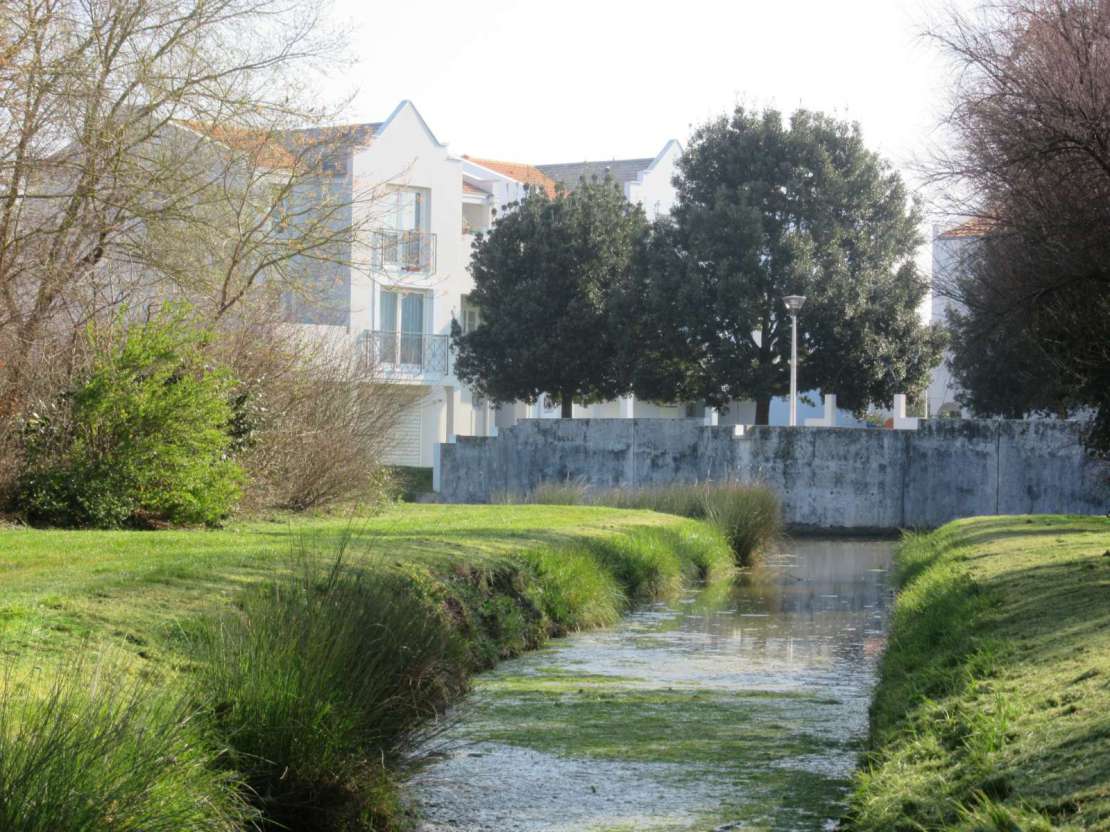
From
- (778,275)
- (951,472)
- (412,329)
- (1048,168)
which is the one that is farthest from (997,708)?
(412,329)

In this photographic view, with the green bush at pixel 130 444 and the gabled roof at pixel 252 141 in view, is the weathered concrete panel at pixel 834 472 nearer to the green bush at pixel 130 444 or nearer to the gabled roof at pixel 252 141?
the gabled roof at pixel 252 141

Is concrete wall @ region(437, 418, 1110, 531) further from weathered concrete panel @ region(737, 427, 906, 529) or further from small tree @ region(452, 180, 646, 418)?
small tree @ region(452, 180, 646, 418)

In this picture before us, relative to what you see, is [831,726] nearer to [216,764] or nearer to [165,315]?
[216,764]

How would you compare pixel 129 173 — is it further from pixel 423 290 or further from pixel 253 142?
pixel 423 290

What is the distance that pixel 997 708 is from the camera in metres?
7.09

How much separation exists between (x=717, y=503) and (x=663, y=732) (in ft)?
49.1

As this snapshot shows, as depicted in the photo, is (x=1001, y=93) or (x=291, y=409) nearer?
(x=1001, y=93)

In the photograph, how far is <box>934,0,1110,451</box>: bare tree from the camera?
11.6 meters

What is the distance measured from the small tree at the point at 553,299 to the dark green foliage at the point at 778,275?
1.40 m

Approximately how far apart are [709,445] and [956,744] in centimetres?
2645

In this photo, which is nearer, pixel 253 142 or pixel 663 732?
pixel 663 732

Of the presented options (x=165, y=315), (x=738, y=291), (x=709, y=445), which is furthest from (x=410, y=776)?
(x=738, y=291)

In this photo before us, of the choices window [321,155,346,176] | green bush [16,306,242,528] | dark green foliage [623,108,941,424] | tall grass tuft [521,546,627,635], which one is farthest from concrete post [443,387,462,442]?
tall grass tuft [521,546,627,635]

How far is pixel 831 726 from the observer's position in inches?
391
